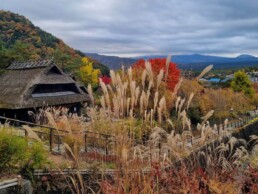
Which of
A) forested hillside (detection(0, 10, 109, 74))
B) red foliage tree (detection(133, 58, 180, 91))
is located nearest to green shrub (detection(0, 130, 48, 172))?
red foliage tree (detection(133, 58, 180, 91))

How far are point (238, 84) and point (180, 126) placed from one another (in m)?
37.3

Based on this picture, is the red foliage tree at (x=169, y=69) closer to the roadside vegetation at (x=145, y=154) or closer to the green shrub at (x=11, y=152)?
the roadside vegetation at (x=145, y=154)

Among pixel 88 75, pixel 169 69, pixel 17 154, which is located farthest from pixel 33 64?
pixel 88 75

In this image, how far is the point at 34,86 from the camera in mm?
20453

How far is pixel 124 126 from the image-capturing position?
15.0ft

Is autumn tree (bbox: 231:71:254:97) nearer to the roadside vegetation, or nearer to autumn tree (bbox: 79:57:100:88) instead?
autumn tree (bbox: 79:57:100:88)

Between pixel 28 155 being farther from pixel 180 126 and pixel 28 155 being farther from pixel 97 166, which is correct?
pixel 180 126

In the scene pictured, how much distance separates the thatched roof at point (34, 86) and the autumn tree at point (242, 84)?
22.3m

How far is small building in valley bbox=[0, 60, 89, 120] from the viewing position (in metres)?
19.2

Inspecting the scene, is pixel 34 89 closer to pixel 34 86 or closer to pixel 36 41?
pixel 34 86

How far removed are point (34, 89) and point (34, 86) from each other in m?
0.22

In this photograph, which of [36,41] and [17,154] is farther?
[36,41]

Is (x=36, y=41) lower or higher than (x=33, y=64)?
higher

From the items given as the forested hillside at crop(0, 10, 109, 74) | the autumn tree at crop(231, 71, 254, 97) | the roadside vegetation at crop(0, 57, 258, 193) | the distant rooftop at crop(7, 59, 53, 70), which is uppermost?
the forested hillside at crop(0, 10, 109, 74)
